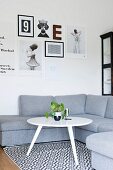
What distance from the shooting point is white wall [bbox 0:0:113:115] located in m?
4.44

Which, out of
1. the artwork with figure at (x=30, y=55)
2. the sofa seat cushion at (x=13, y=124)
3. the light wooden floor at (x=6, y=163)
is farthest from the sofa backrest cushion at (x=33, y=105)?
the light wooden floor at (x=6, y=163)

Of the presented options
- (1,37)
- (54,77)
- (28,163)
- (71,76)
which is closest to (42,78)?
(54,77)

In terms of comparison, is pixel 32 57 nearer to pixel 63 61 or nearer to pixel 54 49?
pixel 54 49

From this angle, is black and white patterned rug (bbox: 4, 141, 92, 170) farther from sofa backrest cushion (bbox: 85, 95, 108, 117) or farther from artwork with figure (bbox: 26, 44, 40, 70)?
artwork with figure (bbox: 26, 44, 40, 70)

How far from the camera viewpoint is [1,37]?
14.3 feet

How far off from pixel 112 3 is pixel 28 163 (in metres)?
3.77

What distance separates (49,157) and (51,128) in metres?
0.93

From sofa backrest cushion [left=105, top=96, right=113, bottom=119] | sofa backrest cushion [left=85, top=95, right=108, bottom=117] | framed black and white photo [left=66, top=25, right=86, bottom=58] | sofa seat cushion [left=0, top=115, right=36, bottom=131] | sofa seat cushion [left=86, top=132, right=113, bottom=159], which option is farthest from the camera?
framed black and white photo [left=66, top=25, right=86, bottom=58]

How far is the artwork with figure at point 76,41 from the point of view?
15.9 feet

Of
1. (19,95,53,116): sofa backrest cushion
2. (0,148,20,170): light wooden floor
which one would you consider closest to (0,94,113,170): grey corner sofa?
(19,95,53,116): sofa backrest cushion

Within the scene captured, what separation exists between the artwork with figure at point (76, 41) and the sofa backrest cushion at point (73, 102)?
0.87 meters

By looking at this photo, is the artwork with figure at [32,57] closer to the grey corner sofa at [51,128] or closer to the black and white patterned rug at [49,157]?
the grey corner sofa at [51,128]

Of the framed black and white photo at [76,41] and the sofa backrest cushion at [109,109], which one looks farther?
the framed black and white photo at [76,41]

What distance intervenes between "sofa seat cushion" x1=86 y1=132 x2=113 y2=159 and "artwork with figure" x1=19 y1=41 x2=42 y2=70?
2.28 metres
